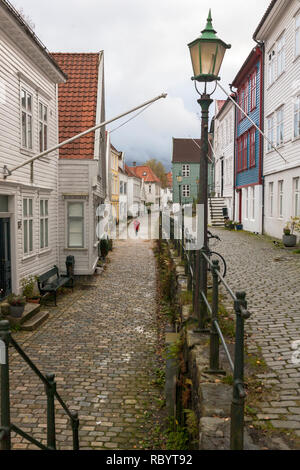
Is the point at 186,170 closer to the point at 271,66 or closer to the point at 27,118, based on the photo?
the point at 271,66

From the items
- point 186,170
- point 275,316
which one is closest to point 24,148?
point 275,316

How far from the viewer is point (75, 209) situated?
51.4 feet

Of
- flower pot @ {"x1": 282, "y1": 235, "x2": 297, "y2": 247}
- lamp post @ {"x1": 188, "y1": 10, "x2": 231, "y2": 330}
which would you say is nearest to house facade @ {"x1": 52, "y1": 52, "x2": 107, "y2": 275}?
flower pot @ {"x1": 282, "y1": 235, "x2": 297, "y2": 247}

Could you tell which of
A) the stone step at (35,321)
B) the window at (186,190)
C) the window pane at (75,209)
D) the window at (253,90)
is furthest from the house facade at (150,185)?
the stone step at (35,321)

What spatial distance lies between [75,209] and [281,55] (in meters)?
10.7

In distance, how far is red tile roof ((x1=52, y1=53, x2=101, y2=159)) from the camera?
15.6m

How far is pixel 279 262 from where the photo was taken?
41.0 ft

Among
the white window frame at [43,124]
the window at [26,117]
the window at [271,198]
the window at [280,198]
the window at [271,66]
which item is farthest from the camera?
the window at [271,198]

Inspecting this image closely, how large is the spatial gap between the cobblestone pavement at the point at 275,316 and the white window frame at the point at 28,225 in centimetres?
568

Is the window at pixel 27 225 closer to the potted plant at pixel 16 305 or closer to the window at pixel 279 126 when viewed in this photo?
the potted plant at pixel 16 305

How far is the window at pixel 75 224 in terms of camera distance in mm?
15641

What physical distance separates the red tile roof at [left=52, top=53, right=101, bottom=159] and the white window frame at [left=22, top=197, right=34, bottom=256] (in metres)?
3.66

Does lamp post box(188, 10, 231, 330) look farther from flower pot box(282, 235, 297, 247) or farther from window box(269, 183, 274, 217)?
window box(269, 183, 274, 217)
